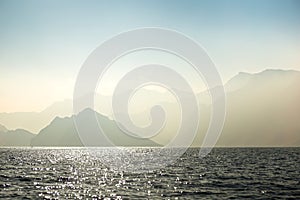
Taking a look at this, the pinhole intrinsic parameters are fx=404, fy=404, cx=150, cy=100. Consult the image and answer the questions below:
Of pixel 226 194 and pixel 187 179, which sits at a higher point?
pixel 187 179

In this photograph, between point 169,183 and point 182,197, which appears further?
point 169,183

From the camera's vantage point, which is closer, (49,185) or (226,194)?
(226,194)

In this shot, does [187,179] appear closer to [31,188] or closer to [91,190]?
[91,190]

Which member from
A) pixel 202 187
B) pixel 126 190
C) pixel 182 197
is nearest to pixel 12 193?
pixel 126 190

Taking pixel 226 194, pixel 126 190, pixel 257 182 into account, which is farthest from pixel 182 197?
pixel 257 182

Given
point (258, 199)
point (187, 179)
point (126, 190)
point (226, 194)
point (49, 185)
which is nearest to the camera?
point (258, 199)

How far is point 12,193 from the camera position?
4981 cm

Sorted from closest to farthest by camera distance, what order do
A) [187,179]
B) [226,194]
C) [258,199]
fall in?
[258,199], [226,194], [187,179]

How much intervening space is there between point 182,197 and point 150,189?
7.79 meters

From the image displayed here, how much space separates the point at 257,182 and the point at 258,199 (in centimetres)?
1560

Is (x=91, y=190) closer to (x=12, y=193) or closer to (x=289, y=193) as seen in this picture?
(x=12, y=193)

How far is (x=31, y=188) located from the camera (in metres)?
54.8

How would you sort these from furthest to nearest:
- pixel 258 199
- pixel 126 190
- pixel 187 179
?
pixel 187 179, pixel 126 190, pixel 258 199

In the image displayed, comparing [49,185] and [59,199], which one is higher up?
[49,185]
